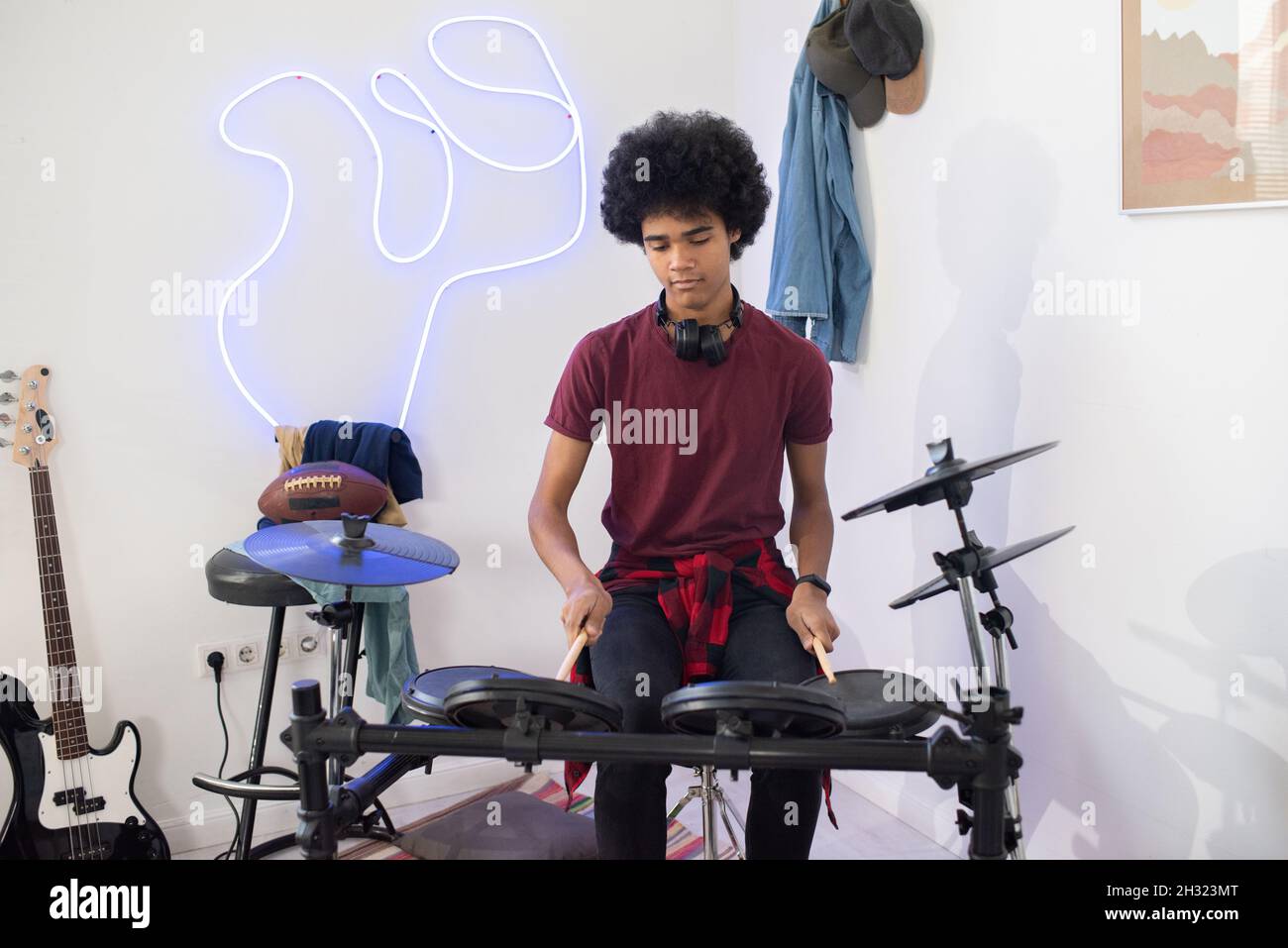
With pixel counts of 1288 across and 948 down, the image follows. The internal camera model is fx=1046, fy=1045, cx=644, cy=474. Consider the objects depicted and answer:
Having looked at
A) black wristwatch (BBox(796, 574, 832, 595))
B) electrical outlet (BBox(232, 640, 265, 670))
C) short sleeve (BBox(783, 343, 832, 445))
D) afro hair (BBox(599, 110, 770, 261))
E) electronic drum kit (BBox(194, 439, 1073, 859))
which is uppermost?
afro hair (BBox(599, 110, 770, 261))

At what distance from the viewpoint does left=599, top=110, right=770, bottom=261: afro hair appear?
1957 millimetres

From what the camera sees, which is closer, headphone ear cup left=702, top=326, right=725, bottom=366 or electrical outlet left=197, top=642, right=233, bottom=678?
headphone ear cup left=702, top=326, right=725, bottom=366

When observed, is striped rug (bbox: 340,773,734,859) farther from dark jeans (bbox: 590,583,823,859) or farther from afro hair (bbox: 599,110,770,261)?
afro hair (bbox: 599,110,770,261)

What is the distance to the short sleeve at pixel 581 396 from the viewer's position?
6.50ft

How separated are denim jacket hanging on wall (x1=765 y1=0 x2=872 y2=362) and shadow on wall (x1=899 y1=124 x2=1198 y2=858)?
0.94 ft

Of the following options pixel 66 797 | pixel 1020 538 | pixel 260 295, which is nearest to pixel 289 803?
pixel 66 797

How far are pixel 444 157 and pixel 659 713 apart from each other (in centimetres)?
175

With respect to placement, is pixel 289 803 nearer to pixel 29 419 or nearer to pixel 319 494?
pixel 319 494

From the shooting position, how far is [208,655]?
2600 mm

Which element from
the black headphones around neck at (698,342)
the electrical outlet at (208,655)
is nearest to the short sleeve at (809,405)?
the black headphones around neck at (698,342)

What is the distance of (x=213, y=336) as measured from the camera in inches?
101

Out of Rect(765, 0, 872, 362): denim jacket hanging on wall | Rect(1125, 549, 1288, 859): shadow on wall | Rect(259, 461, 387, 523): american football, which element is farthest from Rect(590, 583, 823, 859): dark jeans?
Rect(765, 0, 872, 362): denim jacket hanging on wall

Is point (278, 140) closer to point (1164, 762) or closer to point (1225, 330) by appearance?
point (1225, 330)

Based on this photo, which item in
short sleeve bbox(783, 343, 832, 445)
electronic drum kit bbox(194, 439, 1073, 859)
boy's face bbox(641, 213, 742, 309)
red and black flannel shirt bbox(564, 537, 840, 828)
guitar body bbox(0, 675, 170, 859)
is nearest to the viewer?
electronic drum kit bbox(194, 439, 1073, 859)
